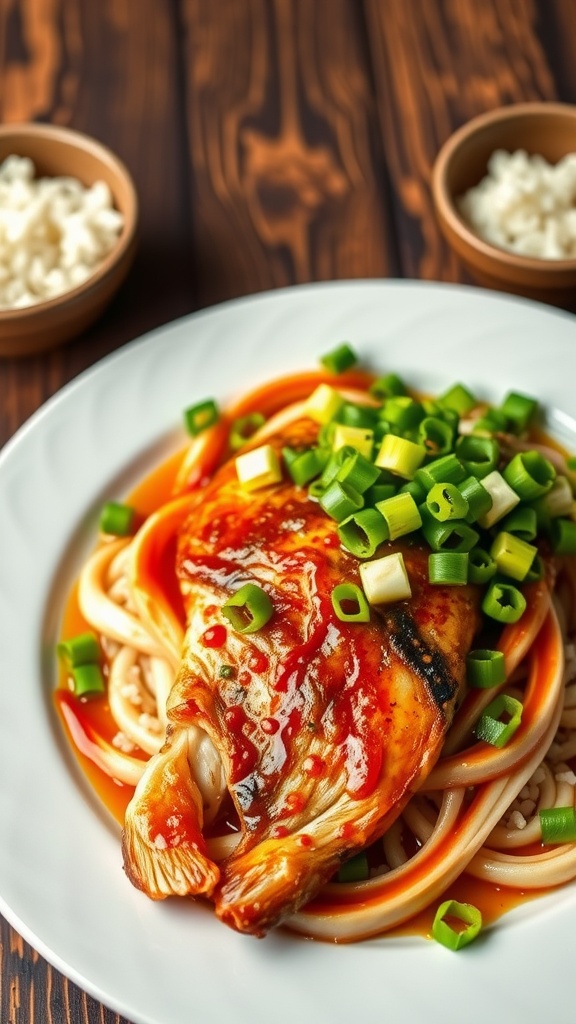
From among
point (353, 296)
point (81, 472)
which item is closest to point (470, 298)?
point (353, 296)

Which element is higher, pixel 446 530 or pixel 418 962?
pixel 446 530

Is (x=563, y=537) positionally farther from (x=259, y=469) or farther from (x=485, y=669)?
(x=259, y=469)

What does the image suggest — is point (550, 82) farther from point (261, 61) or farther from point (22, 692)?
point (22, 692)

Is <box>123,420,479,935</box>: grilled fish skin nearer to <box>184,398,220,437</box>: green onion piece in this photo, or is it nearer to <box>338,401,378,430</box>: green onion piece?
<box>338,401,378,430</box>: green onion piece

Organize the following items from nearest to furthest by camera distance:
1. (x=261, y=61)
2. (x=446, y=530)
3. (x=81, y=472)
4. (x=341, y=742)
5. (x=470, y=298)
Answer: (x=341, y=742), (x=446, y=530), (x=81, y=472), (x=470, y=298), (x=261, y=61)

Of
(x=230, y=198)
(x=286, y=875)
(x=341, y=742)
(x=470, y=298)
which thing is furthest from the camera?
(x=230, y=198)

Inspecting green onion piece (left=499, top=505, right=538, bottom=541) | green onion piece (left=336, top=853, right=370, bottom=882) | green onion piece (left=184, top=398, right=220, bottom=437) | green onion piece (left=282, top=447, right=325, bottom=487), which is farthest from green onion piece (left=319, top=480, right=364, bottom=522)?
green onion piece (left=336, top=853, right=370, bottom=882)

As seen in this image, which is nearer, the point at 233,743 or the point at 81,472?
the point at 233,743
